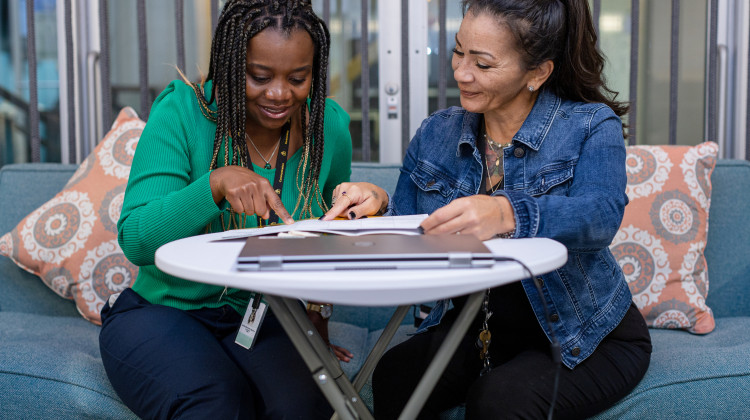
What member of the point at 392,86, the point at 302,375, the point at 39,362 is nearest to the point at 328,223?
the point at 302,375

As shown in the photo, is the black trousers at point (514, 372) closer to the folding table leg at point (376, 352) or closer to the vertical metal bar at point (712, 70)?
the folding table leg at point (376, 352)

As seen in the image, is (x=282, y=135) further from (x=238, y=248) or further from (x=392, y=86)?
(x=392, y=86)

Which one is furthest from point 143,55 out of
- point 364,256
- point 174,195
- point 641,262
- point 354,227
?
point 364,256

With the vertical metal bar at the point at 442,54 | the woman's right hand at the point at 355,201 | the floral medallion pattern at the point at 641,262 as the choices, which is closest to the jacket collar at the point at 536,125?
the woman's right hand at the point at 355,201

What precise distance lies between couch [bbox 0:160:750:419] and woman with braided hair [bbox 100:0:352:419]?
7.0 inches

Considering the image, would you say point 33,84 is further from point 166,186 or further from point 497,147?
point 497,147

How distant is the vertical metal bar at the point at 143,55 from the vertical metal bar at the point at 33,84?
1.22 feet

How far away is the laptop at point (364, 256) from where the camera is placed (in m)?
0.86

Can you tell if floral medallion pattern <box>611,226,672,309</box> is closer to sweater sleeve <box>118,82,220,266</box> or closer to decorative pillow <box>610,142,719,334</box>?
decorative pillow <box>610,142,719,334</box>

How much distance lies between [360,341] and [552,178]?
0.75 meters

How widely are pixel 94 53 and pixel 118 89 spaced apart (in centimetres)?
19

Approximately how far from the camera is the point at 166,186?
4.47 feet

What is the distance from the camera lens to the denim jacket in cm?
118

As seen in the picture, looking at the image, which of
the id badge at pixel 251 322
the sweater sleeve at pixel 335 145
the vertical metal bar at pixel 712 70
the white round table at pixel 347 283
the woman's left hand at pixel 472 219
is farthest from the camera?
the vertical metal bar at pixel 712 70
